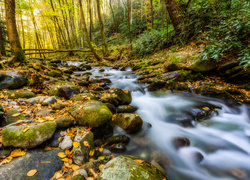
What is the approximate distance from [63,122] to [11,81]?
3.29 m

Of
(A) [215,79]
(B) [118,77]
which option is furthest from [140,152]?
(B) [118,77]

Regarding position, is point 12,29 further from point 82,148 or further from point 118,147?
point 118,147

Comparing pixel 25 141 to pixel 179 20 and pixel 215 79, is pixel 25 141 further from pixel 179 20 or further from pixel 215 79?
pixel 179 20

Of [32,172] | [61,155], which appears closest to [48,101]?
[61,155]

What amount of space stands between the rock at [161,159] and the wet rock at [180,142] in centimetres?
55

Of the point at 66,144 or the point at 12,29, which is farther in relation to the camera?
the point at 12,29

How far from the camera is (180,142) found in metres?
3.49

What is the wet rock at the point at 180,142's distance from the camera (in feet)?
11.2

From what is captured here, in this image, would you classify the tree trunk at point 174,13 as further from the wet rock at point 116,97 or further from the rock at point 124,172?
the rock at point 124,172

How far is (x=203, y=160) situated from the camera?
9.96 ft

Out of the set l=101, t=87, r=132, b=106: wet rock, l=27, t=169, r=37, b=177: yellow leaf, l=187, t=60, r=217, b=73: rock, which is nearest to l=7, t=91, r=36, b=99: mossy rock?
l=101, t=87, r=132, b=106: wet rock

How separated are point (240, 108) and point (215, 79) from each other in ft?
5.91

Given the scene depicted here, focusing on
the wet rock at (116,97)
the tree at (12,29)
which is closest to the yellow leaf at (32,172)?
the wet rock at (116,97)

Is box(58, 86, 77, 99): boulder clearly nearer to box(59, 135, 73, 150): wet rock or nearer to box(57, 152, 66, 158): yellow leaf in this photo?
box(59, 135, 73, 150): wet rock
